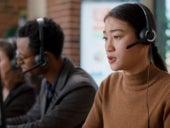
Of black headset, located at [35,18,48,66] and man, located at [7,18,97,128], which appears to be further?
black headset, located at [35,18,48,66]

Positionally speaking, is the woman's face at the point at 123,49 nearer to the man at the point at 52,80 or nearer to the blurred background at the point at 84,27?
the man at the point at 52,80

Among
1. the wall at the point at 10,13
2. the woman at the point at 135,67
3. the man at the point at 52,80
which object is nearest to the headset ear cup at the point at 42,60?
the man at the point at 52,80

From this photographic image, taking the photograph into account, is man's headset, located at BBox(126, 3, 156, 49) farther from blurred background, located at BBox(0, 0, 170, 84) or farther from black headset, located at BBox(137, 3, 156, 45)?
blurred background, located at BBox(0, 0, 170, 84)

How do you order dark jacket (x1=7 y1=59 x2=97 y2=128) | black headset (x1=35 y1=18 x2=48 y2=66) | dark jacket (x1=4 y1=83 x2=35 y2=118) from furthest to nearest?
dark jacket (x1=4 y1=83 x2=35 y2=118), black headset (x1=35 y1=18 x2=48 y2=66), dark jacket (x1=7 y1=59 x2=97 y2=128)

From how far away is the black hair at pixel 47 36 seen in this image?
7.89 ft

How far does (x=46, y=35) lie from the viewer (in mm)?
2404

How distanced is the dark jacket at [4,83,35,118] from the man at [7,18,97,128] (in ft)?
0.77

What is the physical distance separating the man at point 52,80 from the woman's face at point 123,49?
2.04ft

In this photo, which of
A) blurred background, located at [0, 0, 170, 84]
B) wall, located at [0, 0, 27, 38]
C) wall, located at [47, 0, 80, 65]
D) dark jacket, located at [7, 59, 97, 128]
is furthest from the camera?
wall, located at [0, 0, 27, 38]

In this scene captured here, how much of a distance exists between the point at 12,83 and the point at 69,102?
0.85 meters

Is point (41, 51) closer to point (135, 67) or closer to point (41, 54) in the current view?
point (41, 54)

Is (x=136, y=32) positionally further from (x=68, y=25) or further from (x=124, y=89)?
(x=68, y=25)

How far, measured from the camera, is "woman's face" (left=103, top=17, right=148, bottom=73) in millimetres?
1631

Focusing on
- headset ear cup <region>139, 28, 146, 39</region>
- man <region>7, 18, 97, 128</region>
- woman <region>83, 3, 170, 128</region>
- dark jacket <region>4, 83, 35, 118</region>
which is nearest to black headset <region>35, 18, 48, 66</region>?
man <region>7, 18, 97, 128</region>
